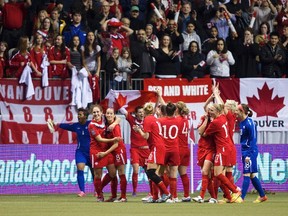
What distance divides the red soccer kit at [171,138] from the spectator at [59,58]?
6.51 metres

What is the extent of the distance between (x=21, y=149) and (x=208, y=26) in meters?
6.75

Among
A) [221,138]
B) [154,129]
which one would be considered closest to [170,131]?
[154,129]

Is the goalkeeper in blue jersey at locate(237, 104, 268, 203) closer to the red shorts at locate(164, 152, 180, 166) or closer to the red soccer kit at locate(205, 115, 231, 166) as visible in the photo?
the red soccer kit at locate(205, 115, 231, 166)

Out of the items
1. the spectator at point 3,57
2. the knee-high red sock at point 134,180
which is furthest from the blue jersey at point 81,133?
the spectator at point 3,57

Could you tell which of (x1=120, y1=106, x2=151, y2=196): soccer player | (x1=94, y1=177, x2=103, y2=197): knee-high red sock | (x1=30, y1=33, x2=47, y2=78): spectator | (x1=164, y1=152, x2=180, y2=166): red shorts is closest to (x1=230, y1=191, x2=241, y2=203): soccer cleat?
(x1=164, y1=152, x2=180, y2=166): red shorts

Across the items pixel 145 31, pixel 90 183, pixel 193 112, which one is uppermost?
pixel 145 31

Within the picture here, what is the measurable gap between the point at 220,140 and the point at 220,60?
25.0 feet

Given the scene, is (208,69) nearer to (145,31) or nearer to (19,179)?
(145,31)

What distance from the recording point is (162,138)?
23516 mm

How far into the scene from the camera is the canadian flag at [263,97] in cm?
3048

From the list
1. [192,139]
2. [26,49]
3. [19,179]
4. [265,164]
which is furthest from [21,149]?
[265,164]

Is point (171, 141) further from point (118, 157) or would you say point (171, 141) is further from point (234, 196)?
point (234, 196)

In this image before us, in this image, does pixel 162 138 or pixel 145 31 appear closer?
pixel 162 138

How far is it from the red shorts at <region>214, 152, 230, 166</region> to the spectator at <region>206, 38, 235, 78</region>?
24.8 feet
